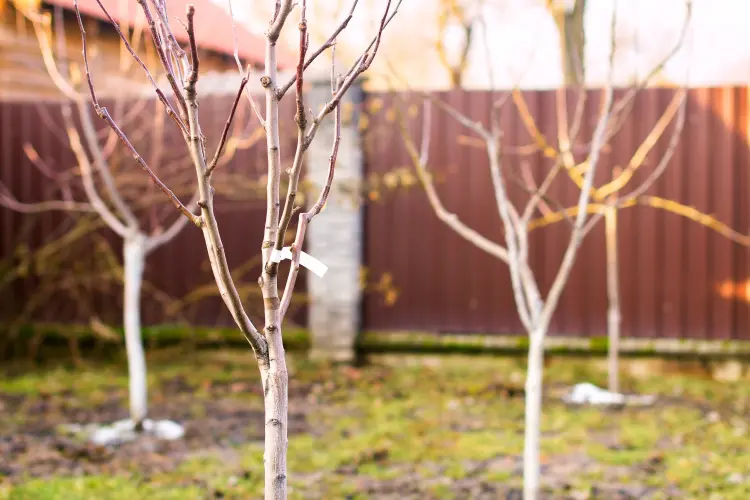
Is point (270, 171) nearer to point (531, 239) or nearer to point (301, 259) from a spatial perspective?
point (301, 259)

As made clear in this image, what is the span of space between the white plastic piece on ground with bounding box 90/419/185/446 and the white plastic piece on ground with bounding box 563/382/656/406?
99.8 inches

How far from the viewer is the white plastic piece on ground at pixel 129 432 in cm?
443

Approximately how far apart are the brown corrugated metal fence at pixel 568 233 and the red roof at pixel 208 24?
1.45 m

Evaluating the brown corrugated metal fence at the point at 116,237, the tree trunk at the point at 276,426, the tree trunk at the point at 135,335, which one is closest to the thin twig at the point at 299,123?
the tree trunk at the point at 276,426

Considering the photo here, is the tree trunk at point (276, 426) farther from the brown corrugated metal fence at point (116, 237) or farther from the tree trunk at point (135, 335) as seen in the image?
the brown corrugated metal fence at point (116, 237)

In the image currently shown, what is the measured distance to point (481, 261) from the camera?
638cm

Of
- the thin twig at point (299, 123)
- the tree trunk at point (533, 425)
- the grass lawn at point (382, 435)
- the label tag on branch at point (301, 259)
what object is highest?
Result: the thin twig at point (299, 123)

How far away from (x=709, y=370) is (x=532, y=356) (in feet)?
11.8

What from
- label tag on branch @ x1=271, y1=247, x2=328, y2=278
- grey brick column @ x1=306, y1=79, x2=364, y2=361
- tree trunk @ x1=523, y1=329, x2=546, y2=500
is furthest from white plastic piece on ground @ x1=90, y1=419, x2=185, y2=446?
label tag on branch @ x1=271, y1=247, x2=328, y2=278

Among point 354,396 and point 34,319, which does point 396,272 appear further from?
point 34,319

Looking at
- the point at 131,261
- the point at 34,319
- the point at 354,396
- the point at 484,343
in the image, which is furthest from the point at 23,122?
the point at 484,343

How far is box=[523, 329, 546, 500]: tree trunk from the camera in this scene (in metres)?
2.98

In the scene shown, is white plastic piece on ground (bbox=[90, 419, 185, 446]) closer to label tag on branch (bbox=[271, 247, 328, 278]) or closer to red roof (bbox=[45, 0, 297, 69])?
red roof (bbox=[45, 0, 297, 69])

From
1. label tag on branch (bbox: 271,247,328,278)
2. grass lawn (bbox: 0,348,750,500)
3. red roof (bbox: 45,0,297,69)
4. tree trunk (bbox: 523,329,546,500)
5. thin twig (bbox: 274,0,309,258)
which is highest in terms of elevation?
red roof (bbox: 45,0,297,69)
